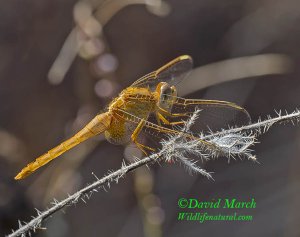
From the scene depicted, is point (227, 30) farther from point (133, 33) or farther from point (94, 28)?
point (94, 28)

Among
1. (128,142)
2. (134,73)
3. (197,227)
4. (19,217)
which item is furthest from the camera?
(134,73)

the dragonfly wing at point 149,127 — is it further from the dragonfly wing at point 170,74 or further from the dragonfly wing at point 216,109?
the dragonfly wing at point 170,74

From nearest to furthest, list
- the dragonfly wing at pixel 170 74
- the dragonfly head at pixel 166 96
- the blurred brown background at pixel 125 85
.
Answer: the dragonfly head at pixel 166 96
the dragonfly wing at pixel 170 74
the blurred brown background at pixel 125 85

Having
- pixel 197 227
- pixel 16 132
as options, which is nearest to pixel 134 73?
pixel 16 132

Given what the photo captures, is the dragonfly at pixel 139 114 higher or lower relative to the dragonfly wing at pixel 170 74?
lower

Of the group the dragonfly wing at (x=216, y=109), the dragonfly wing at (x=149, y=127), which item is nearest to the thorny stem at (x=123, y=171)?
the dragonfly wing at (x=149, y=127)

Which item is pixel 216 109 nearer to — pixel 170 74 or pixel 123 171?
pixel 170 74
